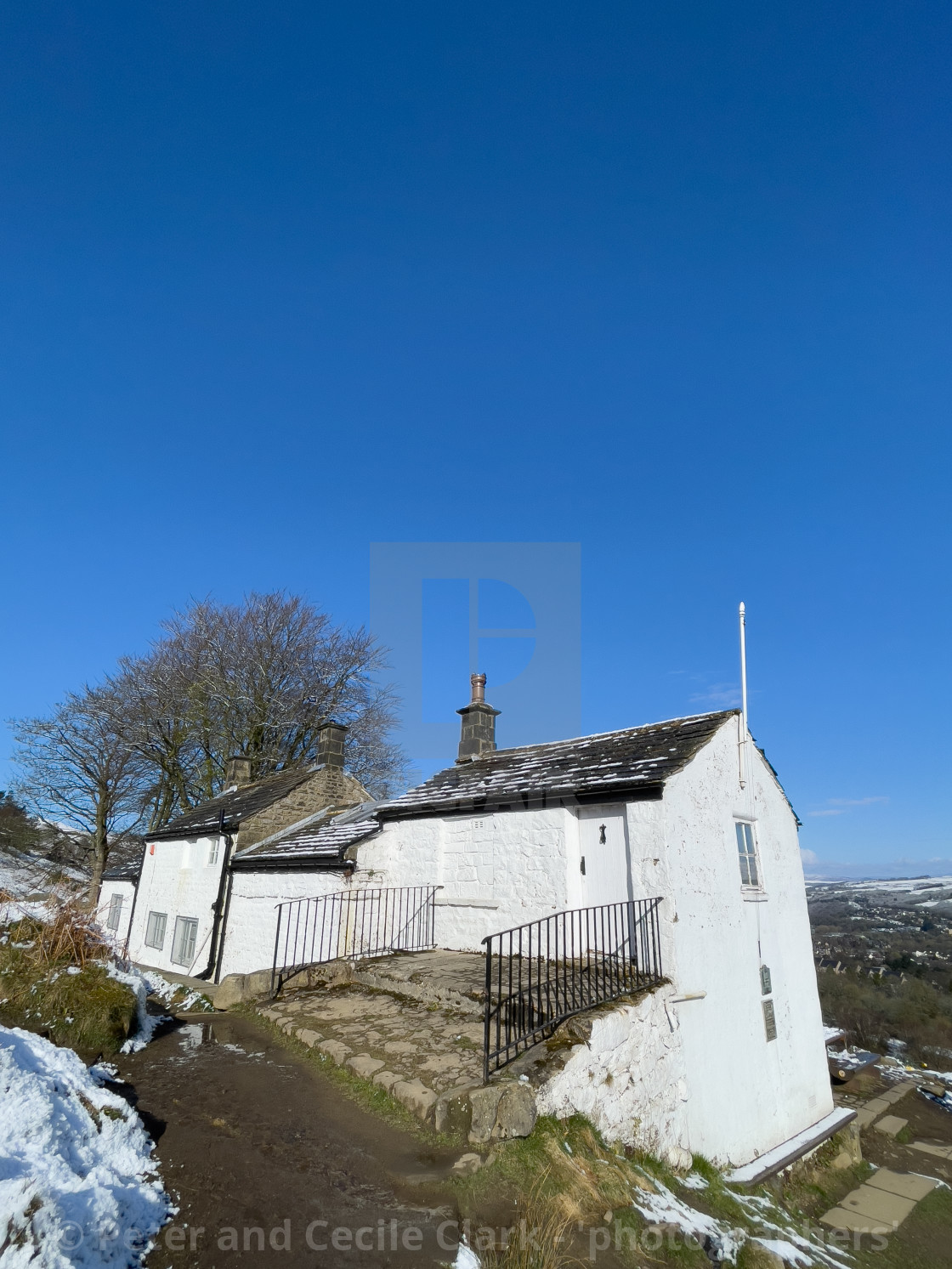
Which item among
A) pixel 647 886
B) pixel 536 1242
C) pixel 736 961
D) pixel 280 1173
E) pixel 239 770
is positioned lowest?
pixel 536 1242

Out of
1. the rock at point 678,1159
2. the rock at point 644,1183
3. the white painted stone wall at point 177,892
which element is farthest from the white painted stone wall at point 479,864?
the white painted stone wall at point 177,892

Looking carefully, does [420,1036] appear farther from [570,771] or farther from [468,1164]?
[570,771]

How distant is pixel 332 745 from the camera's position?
21.6 m

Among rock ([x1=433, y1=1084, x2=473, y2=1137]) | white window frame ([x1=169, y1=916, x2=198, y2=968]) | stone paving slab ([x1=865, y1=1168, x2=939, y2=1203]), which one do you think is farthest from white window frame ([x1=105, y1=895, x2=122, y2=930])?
stone paving slab ([x1=865, y1=1168, x2=939, y2=1203])

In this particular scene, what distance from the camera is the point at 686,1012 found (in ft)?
30.7

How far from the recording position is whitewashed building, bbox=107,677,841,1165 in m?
8.70

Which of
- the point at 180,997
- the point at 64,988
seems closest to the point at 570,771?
the point at 180,997

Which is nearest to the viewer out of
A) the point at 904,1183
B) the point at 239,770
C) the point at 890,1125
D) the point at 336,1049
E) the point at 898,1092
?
the point at 336,1049

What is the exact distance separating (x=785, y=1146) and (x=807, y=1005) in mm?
2971

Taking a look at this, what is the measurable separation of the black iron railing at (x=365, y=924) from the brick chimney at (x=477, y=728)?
166 inches

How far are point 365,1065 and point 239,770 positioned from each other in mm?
18575

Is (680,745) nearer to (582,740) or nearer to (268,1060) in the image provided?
(582,740)

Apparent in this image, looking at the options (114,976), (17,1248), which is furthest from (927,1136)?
(17,1248)

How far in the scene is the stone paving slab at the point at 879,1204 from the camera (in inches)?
412
